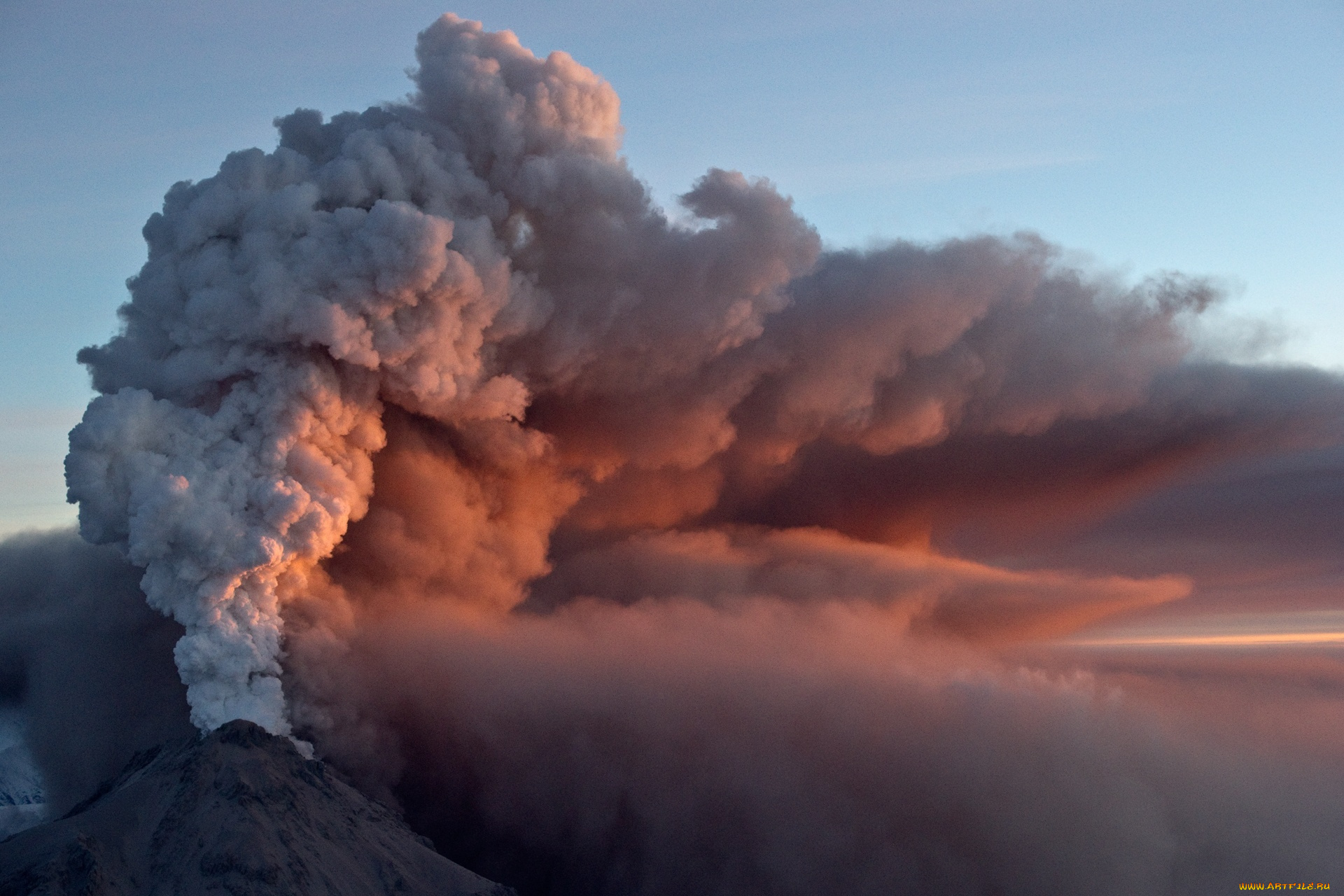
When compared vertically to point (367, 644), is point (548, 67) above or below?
above

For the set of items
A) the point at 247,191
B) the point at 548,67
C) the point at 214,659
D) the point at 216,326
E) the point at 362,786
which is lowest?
the point at 362,786

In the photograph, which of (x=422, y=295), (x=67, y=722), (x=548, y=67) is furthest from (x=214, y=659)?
(x=548, y=67)

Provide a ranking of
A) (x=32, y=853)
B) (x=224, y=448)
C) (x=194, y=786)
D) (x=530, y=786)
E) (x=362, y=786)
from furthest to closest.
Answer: (x=530, y=786)
(x=362, y=786)
(x=224, y=448)
(x=194, y=786)
(x=32, y=853)

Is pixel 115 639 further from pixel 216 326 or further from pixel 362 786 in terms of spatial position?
pixel 216 326

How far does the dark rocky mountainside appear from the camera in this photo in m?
45.2

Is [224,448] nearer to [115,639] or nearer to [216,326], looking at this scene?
[216,326]

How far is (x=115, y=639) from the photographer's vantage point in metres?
65.3

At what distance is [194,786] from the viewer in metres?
48.7

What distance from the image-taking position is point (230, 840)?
46625mm

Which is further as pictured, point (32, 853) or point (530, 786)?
point (530, 786)

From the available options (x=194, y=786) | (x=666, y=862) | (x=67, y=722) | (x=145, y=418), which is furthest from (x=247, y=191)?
(x=666, y=862)

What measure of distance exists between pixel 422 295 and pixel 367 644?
56.7 feet

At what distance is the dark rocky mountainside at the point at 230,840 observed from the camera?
148ft

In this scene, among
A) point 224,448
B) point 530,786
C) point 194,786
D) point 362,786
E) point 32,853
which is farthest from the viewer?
point 530,786
